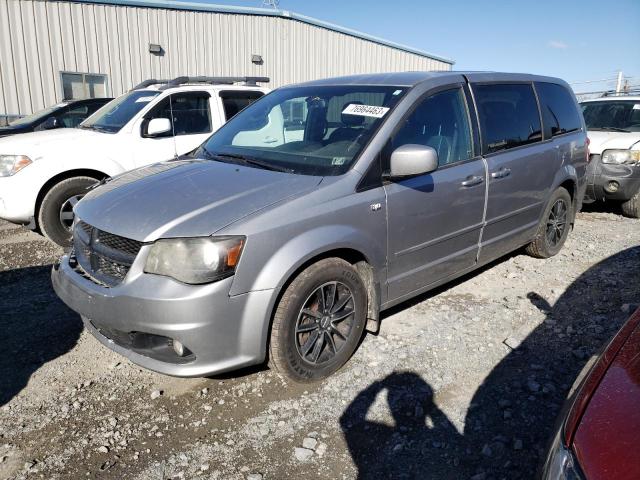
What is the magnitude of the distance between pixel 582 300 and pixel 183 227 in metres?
3.48

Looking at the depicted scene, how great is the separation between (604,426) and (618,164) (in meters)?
6.78

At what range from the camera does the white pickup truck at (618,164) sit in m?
7.04

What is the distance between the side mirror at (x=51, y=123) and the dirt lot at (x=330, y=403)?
14.7 ft

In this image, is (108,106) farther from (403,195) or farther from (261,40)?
(261,40)

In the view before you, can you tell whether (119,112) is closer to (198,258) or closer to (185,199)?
(185,199)

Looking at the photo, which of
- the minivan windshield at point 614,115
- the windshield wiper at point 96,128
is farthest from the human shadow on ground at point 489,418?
the minivan windshield at point 614,115

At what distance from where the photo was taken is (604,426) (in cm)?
143

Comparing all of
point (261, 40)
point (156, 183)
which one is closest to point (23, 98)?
point (261, 40)

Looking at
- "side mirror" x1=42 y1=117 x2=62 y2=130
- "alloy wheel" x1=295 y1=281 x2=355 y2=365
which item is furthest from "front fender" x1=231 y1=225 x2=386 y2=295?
"side mirror" x1=42 y1=117 x2=62 y2=130

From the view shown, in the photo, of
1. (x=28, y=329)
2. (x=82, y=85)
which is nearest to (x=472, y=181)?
(x=28, y=329)

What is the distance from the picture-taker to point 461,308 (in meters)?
4.16

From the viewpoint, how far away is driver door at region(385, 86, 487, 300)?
333 centimetres

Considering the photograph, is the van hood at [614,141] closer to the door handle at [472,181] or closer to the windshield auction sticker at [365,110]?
the door handle at [472,181]

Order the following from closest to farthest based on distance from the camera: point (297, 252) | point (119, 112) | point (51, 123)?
1. point (297, 252)
2. point (119, 112)
3. point (51, 123)
